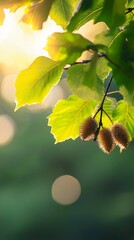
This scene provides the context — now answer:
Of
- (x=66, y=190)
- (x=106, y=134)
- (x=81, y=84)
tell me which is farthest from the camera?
(x=66, y=190)

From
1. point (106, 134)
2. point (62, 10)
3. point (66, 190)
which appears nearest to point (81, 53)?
point (62, 10)

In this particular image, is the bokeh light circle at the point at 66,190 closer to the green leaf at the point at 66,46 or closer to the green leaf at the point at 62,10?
the green leaf at the point at 62,10

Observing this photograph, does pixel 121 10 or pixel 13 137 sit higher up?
pixel 121 10

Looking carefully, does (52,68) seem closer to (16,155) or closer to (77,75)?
(77,75)

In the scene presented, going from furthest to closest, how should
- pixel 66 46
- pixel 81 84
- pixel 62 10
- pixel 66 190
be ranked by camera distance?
pixel 66 190, pixel 62 10, pixel 81 84, pixel 66 46

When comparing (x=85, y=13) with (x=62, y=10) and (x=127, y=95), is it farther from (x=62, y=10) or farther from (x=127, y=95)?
(x=127, y=95)

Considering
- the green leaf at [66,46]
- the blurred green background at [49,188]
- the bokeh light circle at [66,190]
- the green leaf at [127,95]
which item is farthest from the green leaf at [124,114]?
the bokeh light circle at [66,190]

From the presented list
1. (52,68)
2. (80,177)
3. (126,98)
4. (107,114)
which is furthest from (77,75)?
(80,177)
